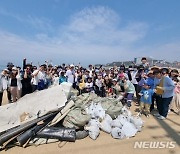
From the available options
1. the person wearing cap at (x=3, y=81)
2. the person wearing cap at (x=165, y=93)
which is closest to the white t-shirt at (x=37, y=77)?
the person wearing cap at (x=3, y=81)

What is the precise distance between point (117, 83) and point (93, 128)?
3711 mm

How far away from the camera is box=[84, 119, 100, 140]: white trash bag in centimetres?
491

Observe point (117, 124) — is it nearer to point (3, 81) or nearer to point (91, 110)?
point (91, 110)

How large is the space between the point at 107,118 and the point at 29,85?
4.19m

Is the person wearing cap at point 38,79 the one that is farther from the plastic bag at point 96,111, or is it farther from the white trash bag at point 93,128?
the white trash bag at point 93,128

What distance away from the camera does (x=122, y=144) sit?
15.1 feet

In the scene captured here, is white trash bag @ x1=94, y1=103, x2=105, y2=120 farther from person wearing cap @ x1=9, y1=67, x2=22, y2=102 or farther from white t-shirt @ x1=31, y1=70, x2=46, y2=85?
person wearing cap @ x1=9, y1=67, x2=22, y2=102

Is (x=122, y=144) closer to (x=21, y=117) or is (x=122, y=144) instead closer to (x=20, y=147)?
(x=20, y=147)

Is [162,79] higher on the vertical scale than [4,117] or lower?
higher

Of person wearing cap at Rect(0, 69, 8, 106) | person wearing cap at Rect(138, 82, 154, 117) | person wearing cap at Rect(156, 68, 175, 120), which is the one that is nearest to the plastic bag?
person wearing cap at Rect(138, 82, 154, 117)

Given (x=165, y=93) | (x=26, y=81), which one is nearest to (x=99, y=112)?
(x=165, y=93)

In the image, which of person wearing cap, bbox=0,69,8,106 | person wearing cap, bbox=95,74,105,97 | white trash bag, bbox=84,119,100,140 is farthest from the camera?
person wearing cap, bbox=95,74,105,97

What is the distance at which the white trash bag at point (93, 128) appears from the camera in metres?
4.91

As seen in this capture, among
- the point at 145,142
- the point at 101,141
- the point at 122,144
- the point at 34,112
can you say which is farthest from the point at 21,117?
the point at 145,142
